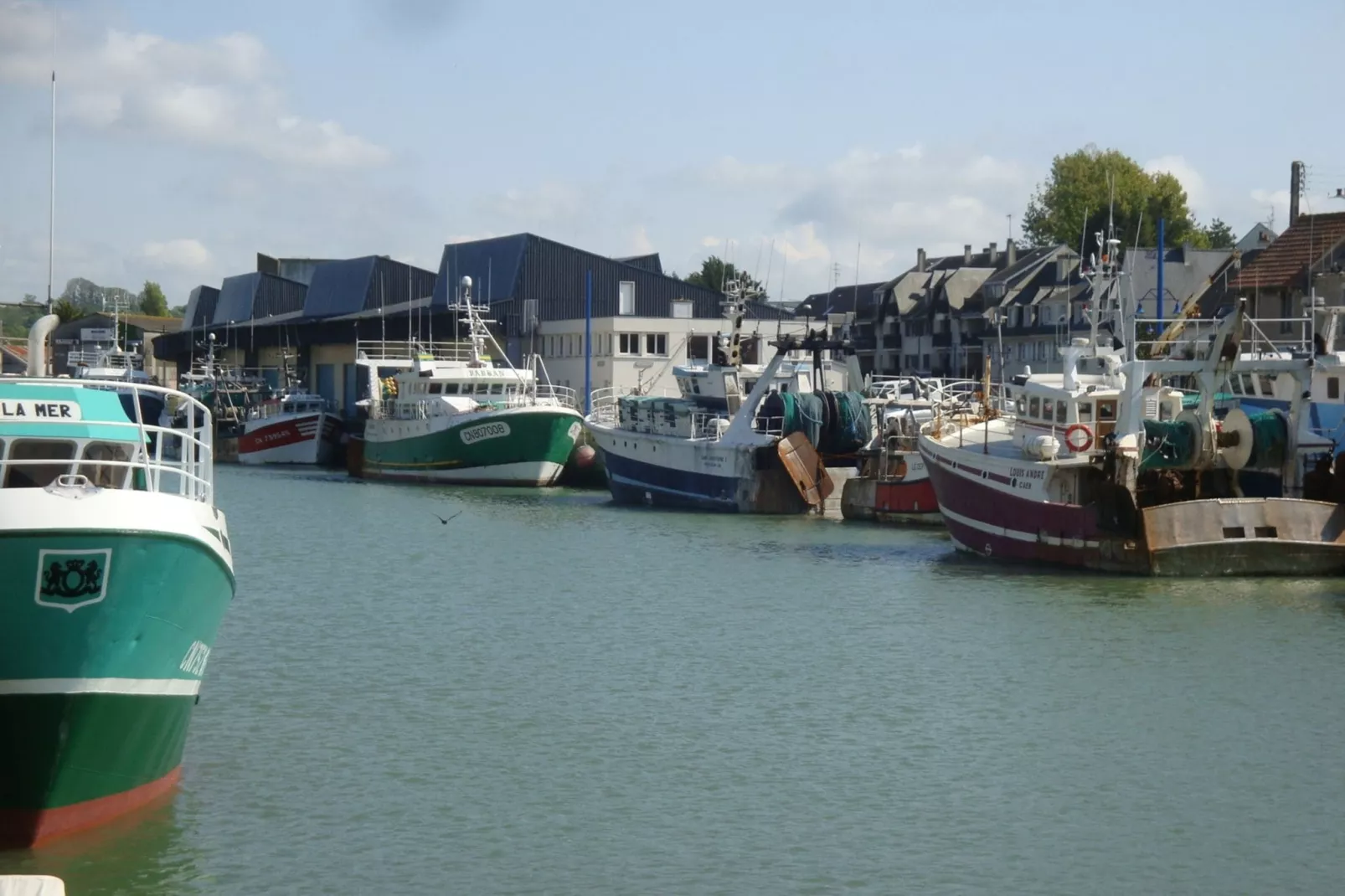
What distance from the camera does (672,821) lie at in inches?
571

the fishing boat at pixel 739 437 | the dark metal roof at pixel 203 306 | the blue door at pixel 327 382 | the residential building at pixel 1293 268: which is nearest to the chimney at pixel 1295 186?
the residential building at pixel 1293 268

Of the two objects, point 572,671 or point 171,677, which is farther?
point 572,671

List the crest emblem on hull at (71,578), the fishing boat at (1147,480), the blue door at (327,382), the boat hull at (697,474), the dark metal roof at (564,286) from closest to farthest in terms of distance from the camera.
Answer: the crest emblem on hull at (71,578) < the fishing boat at (1147,480) < the boat hull at (697,474) < the dark metal roof at (564,286) < the blue door at (327,382)

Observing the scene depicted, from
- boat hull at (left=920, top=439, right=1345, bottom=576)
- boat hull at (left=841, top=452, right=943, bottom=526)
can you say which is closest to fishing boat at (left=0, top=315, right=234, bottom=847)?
boat hull at (left=920, top=439, right=1345, bottom=576)

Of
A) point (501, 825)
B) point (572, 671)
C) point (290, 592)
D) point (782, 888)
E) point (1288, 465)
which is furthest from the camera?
point (1288, 465)

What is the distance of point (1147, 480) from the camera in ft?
101

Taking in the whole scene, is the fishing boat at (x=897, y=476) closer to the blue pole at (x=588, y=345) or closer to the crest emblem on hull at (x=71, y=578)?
the blue pole at (x=588, y=345)

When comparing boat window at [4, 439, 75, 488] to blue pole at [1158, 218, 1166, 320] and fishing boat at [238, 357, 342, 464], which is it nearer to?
blue pole at [1158, 218, 1166, 320]

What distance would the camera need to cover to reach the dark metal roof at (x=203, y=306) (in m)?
116

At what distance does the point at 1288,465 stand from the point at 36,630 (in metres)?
24.4

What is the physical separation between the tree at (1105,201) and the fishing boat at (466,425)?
5163 cm

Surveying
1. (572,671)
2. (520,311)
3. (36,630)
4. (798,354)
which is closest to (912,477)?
(798,354)

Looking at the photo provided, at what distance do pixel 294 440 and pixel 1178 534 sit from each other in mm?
51601

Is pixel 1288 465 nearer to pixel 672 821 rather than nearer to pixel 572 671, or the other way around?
pixel 572 671
